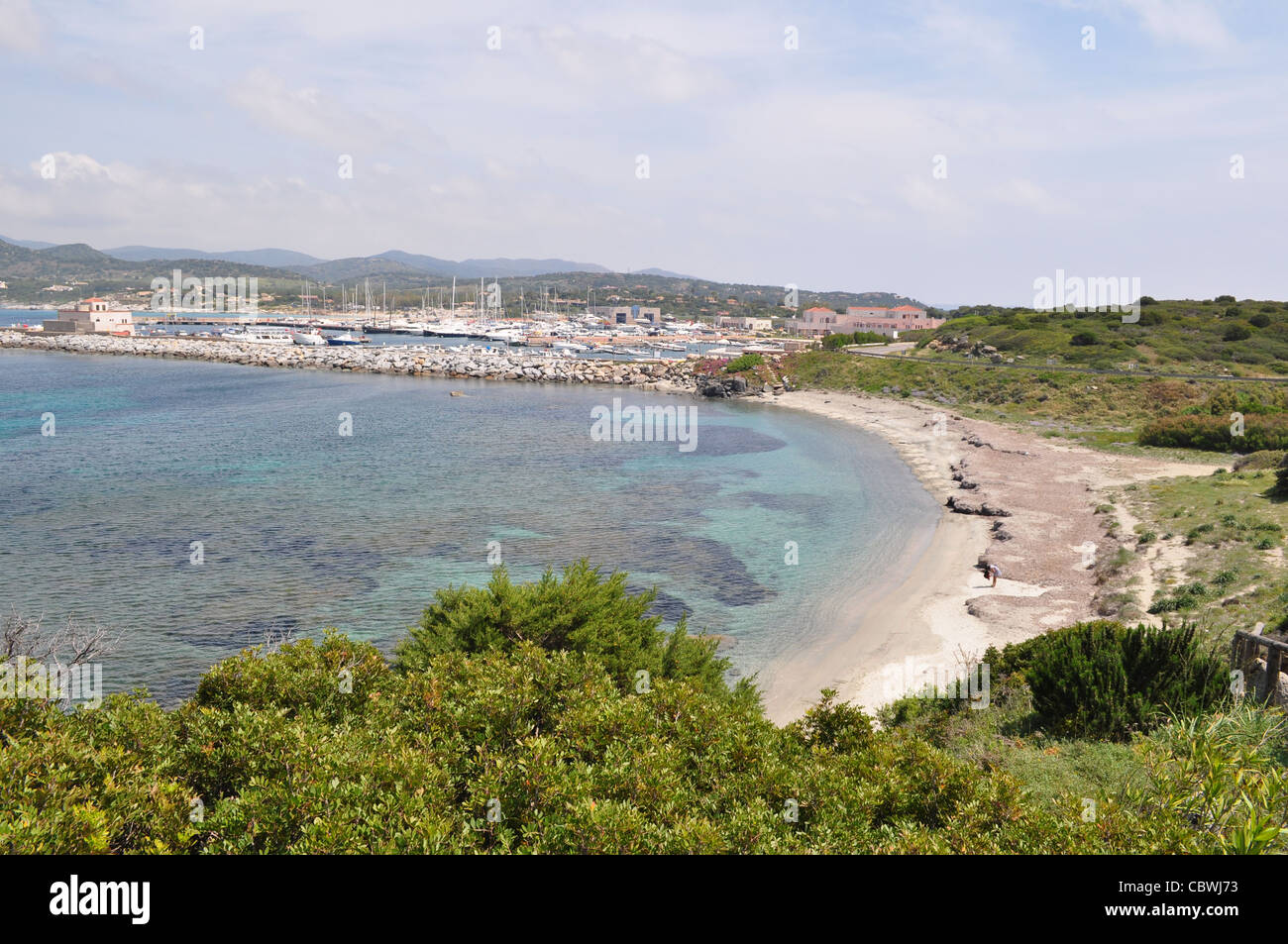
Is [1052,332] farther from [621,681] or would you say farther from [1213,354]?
[621,681]

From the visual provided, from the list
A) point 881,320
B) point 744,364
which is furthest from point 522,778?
point 881,320

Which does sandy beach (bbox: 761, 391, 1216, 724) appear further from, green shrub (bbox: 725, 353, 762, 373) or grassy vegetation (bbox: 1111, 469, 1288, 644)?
green shrub (bbox: 725, 353, 762, 373)

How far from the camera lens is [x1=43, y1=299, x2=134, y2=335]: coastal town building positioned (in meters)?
121

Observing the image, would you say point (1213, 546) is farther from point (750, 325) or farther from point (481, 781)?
point (750, 325)

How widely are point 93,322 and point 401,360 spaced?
59340 mm

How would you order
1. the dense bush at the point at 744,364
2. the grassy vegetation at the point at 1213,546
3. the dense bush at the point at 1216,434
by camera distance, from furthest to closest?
the dense bush at the point at 744,364, the dense bush at the point at 1216,434, the grassy vegetation at the point at 1213,546

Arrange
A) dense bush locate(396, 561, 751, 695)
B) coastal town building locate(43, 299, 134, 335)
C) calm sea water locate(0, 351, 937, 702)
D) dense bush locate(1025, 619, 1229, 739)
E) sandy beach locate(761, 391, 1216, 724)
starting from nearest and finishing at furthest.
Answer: dense bush locate(1025, 619, 1229, 739) → dense bush locate(396, 561, 751, 695) → sandy beach locate(761, 391, 1216, 724) → calm sea water locate(0, 351, 937, 702) → coastal town building locate(43, 299, 134, 335)

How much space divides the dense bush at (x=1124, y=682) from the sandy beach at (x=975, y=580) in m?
4.97

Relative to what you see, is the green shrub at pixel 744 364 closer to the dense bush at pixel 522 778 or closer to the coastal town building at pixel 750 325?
the dense bush at pixel 522 778

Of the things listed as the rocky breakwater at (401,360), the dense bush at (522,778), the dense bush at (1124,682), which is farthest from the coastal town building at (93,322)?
the dense bush at (1124,682)

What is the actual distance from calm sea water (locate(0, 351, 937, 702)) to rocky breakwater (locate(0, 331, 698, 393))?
3133 centimetres

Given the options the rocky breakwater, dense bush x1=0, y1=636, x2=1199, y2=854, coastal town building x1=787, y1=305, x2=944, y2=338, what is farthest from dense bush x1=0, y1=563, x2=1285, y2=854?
coastal town building x1=787, y1=305, x2=944, y2=338

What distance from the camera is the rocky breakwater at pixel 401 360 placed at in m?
95.1

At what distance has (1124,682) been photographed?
12.9 m
